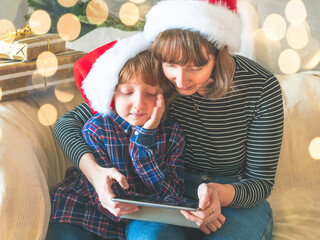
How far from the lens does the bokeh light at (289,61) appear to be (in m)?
1.72

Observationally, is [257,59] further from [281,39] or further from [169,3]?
[169,3]

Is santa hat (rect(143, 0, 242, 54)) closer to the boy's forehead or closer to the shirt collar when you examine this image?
the boy's forehead

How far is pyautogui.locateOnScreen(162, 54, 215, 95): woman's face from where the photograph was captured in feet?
3.26

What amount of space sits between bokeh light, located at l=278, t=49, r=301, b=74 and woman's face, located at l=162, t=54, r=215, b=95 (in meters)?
0.79

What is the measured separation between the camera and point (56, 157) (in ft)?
4.33

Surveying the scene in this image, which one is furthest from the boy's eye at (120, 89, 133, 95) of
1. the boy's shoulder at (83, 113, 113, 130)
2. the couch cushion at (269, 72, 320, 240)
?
the couch cushion at (269, 72, 320, 240)

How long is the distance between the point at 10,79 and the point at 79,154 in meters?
0.37

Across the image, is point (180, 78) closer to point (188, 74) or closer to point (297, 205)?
point (188, 74)

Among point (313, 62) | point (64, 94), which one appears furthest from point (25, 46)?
point (313, 62)

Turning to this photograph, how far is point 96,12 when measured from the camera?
A: 1756 mm

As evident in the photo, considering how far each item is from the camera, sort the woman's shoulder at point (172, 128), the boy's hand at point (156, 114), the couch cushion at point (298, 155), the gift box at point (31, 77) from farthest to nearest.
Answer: the couch cushion at point (298, 155)
the gift box at point (31, 77)
the woman's shoulder at point (172, 128)
the boy's hand at point (156, 114)

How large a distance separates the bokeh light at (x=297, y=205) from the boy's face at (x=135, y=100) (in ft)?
2.12

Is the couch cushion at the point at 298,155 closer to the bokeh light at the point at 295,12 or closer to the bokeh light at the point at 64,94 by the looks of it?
the bokeh light at the point at 295,12

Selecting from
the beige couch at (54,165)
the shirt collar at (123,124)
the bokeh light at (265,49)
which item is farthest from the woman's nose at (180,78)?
the bokeh light at (265,49)
